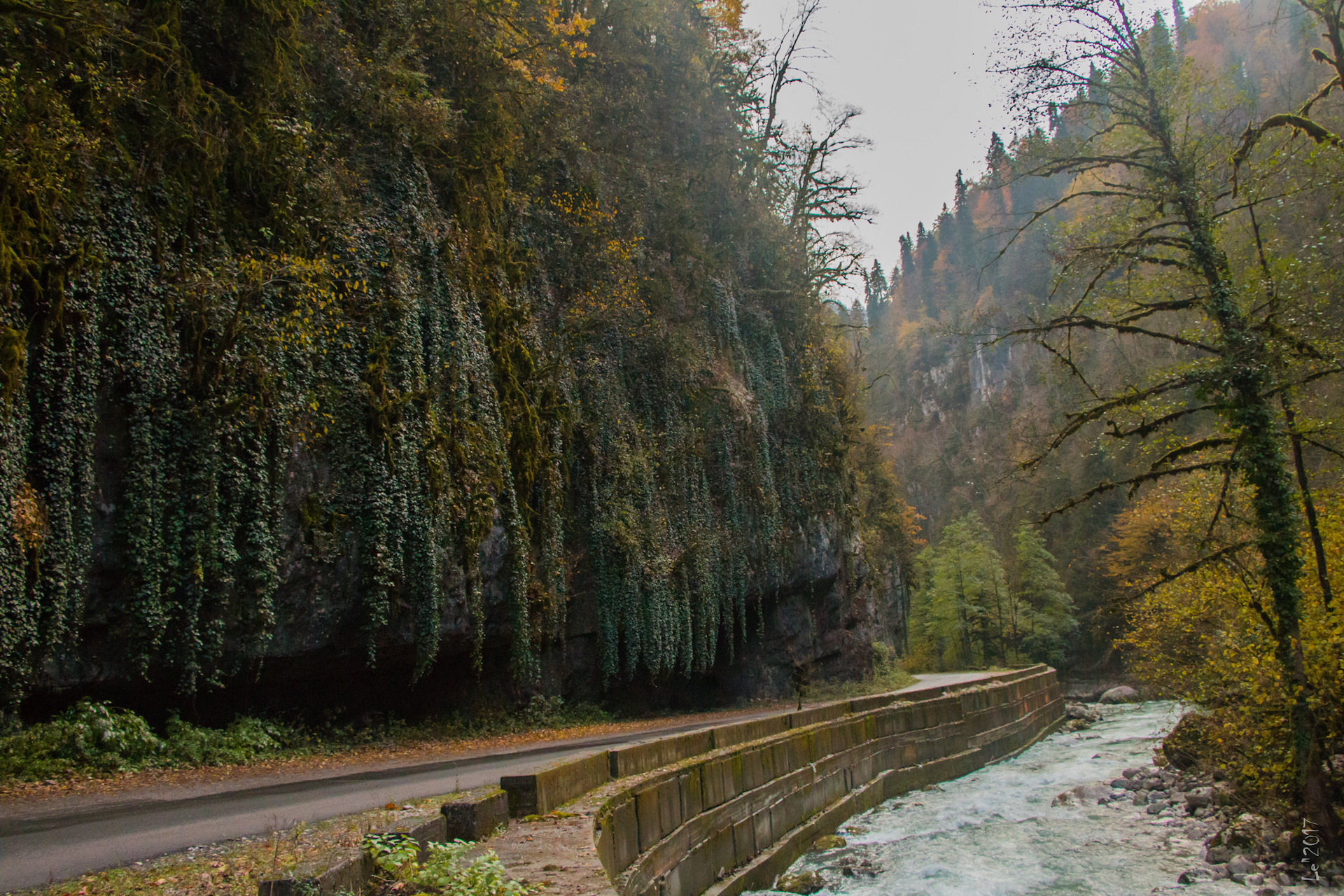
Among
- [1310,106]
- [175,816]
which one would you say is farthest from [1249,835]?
[175,816]

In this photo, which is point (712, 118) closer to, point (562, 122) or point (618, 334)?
point (562, 122)

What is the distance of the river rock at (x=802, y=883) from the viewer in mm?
11430

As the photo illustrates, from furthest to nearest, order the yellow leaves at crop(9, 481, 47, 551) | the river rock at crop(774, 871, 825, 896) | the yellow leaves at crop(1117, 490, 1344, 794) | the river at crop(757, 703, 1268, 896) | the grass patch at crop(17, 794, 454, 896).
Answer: the river at crop(757, 703, 1268, 896), the river rock at crop(774, 871, 825, 896), the yellow leaves at crop(1117, 490, 1344, 794), the yellow leaves at crop(9, 481, 47, 551), the grass patch at crop(17, 794, 454, 896)

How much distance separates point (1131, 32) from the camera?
13.3 metres

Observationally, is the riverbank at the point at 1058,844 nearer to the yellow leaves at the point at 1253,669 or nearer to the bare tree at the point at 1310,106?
the yellow leaves at the point at 1253,669

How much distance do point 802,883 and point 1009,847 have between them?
5.02 metres

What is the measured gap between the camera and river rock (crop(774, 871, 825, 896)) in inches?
450

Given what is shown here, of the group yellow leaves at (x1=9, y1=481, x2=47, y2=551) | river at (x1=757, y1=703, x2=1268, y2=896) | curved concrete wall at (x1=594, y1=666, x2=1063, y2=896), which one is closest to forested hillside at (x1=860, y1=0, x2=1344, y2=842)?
river at (x1=757, y1=703, x2=1268, y2=896)

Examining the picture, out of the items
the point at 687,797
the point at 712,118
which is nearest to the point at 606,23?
the point at 712,118

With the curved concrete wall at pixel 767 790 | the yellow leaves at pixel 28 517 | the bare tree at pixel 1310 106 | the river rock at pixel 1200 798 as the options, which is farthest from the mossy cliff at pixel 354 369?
the bare tree at pixel 1310 106

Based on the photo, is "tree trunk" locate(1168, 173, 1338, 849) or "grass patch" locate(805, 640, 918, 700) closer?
"tree trunk" locate(1168, 173, 1338, 849)

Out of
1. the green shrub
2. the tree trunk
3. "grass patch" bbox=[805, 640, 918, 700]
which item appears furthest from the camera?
"grass patch" bbox=[805, 640, 918, 700]

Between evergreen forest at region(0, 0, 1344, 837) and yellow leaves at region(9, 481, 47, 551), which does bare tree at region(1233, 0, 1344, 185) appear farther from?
yellow leaves at region(9, 481, 47, 551)

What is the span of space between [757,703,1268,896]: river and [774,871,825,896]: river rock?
0.18m
